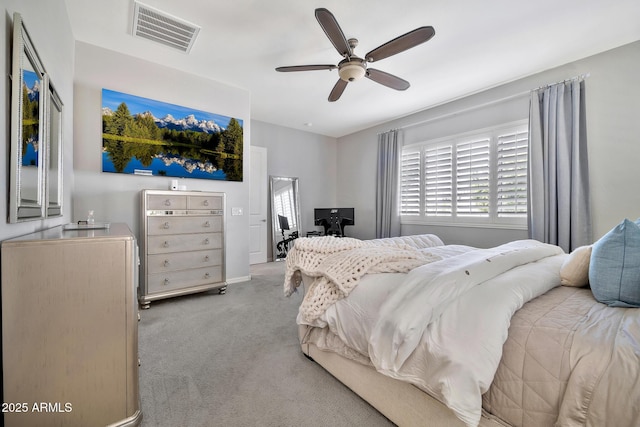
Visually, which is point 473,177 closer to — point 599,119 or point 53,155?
point 599,119

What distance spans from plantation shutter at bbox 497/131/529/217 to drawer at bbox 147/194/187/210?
4066 mm

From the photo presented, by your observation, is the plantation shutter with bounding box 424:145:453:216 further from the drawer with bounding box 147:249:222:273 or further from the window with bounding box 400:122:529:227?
the drawer with bounding box 147:249:222:273

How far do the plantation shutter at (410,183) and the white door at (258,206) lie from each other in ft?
8.63

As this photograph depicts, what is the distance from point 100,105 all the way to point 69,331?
9.63ft

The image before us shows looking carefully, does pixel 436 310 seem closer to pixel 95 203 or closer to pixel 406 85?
pixel 406 85

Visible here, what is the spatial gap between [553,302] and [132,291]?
6.05 ft

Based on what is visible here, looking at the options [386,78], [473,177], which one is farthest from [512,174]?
[386,78]

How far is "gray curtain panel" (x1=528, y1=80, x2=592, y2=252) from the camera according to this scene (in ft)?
9.73

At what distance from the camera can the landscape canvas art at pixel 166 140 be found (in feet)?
10.1

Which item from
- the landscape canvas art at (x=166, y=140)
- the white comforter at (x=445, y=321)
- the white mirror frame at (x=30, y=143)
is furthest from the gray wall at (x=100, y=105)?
the white comforter at (x=445, y=321)

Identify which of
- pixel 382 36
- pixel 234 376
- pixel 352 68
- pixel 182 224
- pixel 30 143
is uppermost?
pixel 382 36

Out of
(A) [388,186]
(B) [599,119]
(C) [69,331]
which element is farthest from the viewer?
(A) [388,186]

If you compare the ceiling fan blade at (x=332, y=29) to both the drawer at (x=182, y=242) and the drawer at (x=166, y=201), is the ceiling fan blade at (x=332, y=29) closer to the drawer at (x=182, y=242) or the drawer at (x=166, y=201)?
the drawer at (x=166, y=201)

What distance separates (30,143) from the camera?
1.30m
